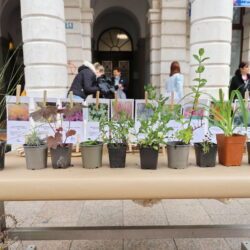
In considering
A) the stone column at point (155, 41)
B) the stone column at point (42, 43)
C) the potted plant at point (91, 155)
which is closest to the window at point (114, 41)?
the stone column at point (155, 41)

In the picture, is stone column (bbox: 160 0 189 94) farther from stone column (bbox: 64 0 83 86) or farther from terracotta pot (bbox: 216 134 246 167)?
terracotta pot (bbox: 216 134 246 167)

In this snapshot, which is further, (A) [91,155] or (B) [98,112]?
(B) [98,112]

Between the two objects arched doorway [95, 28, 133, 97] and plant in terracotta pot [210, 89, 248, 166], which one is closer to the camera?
plant in terracotta pot [210, 89, 248, 166]

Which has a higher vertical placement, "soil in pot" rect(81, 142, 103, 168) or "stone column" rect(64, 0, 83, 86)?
"stone column" rect(64, 0, 83, 86)

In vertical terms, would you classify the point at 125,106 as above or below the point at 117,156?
above

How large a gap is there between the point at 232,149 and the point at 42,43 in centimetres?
377

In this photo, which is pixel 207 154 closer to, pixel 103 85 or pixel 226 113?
pixel 226 113

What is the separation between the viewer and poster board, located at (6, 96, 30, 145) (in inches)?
68.0

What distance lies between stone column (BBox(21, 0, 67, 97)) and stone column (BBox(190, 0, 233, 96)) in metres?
2.45

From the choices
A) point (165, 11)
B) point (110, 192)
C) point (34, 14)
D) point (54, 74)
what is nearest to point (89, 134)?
point (110, 192)

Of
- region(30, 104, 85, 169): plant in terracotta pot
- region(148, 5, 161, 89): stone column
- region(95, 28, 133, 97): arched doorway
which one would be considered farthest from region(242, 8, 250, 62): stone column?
region(30, 104, 85, 169): plant in terracotta pot

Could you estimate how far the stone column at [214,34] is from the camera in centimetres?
446

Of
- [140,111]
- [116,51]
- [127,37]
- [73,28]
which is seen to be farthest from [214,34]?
[127,37]

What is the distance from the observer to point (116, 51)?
11.2 meters
